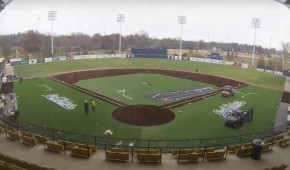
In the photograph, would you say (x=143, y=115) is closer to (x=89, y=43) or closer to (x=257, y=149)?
(x=257, y=149)

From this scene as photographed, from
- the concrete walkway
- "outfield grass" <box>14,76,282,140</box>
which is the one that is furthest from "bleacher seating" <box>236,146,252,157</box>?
"outfield grass" <box>14,76,282,140</box>

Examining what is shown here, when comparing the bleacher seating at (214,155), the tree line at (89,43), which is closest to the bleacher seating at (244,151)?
the bleacher seating at (214,155)

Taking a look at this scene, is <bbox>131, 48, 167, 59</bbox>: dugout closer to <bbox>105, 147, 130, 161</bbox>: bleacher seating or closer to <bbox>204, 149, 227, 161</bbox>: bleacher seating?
<bbox>204, 149, 227, 161</bbox>: bleacher seating

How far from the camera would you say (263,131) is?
2662 centimetres

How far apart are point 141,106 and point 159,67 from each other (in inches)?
1158

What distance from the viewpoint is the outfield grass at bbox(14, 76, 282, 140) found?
26.4 metres

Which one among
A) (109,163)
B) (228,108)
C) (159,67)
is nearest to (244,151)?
(109,163)

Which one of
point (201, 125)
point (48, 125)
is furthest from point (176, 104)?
point (48, 125)

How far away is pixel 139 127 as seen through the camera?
27.6 metres

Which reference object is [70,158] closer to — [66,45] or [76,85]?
[76,85]

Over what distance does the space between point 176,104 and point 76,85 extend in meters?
16.6

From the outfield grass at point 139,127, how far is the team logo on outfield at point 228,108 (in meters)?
0.67

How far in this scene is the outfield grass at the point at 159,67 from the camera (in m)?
52.3

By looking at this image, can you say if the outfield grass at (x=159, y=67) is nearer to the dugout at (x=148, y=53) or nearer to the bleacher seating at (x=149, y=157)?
the dugout at (x=148, y=53)
